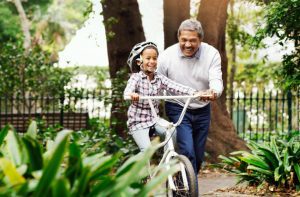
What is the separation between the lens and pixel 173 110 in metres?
6.79

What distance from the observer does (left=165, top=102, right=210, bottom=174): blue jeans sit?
658cm

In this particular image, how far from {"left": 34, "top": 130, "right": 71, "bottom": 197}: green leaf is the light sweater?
3.57 m

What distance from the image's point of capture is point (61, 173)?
136 inches

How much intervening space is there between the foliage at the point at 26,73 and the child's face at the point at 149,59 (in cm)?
990

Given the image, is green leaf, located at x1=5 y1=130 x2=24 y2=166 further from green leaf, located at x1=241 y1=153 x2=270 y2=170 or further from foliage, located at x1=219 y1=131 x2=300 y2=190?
green leaf, located at x1=241 y1=153 x2=270 y2=170

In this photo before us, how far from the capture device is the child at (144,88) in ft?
20.6

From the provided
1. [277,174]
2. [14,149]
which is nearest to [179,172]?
[277,174]

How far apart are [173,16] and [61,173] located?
31.1 ft

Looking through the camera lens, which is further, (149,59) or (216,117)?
(216,117)

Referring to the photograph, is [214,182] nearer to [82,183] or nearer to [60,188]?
[82,183]

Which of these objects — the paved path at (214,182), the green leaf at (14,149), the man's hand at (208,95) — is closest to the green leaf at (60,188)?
the green leaf at (14,149)

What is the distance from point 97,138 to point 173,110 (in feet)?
17.1

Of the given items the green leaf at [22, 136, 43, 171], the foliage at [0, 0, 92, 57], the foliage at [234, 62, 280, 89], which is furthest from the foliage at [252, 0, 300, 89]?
the foliage at [0, 0, 92, 57]

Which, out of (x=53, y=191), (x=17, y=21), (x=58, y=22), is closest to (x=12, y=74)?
(x=53, y=191)
